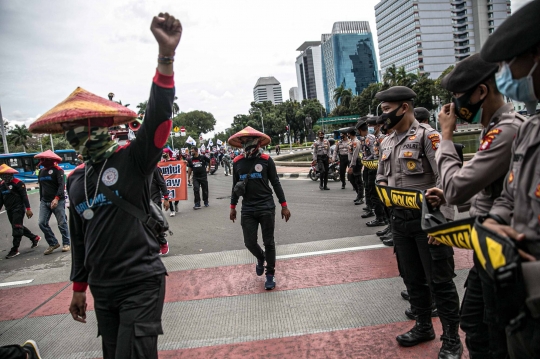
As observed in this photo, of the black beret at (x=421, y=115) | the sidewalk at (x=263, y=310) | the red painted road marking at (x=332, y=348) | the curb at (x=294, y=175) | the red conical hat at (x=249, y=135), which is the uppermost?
the black beret at (x=421, y=115)

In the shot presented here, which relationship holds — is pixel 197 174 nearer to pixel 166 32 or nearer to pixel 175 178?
pixel 175 178

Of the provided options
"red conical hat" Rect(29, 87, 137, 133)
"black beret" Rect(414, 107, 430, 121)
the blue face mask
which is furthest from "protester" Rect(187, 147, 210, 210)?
the blue face mask

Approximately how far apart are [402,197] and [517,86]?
174cm

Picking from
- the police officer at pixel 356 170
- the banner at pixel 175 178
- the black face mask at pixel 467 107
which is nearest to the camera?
the black face mask at pixel 467 107

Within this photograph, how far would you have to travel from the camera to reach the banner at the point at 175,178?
9750mm

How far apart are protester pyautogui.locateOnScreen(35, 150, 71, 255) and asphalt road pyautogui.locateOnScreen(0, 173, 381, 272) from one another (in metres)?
0.37

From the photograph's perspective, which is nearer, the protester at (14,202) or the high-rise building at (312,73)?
the protester at (14,202)

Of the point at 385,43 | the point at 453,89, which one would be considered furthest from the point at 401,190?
the point at 385,43

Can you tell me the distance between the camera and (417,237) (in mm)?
3211

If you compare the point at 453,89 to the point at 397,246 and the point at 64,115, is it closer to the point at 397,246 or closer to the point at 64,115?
the point at 397,246

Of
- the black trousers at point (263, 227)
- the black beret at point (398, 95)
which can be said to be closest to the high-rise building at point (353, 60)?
the black trousers at point (263, 227)

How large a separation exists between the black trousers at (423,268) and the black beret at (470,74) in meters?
1.27

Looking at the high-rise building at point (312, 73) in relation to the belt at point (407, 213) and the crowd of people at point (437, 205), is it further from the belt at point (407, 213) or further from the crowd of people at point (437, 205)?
the crowd of people at point (437, 205)

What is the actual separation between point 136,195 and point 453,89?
6.48 ft
